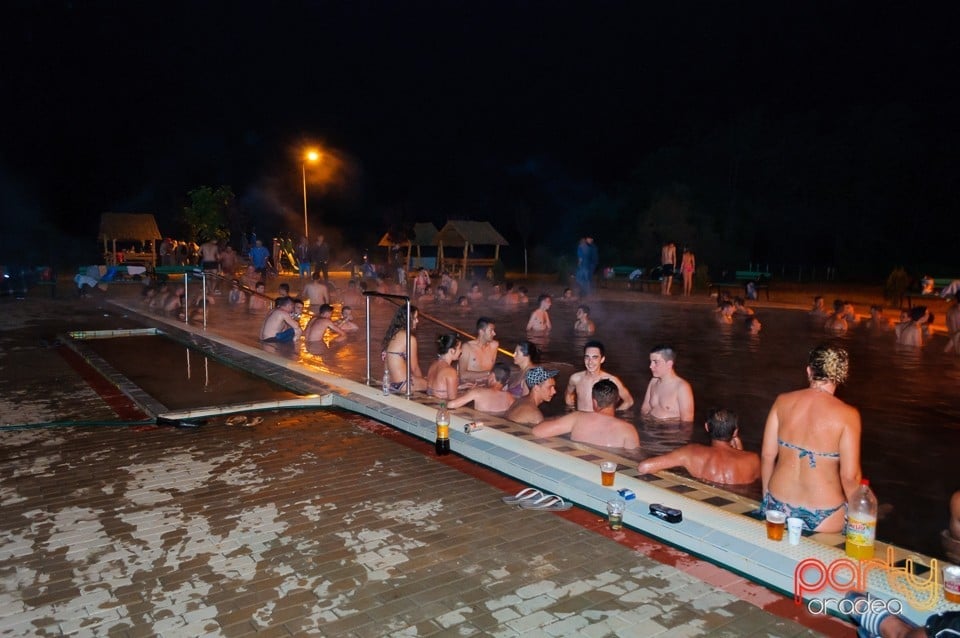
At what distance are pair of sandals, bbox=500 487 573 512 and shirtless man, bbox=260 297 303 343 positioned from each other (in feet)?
28.5

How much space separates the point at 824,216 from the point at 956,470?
32668 mm

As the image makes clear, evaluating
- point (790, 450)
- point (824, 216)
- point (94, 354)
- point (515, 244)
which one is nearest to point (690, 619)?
point (790, 450)

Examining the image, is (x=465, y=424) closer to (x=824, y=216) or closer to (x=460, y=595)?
(x=460, y=595)

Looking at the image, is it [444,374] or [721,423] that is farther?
[444,374]

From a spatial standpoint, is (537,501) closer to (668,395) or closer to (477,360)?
(668,395)

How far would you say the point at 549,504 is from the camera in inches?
173

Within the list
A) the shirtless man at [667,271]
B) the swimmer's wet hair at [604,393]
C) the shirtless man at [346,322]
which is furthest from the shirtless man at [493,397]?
the shirtless man at [667,271]

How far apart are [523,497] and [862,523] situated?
6.38ft

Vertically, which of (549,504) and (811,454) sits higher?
(811,454)

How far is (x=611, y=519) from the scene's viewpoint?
4.01 meters

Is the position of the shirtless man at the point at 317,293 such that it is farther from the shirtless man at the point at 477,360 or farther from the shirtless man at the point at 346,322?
the shirtless man at the point at 477,360

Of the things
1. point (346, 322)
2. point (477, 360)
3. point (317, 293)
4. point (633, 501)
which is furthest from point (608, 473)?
point (317, 293)

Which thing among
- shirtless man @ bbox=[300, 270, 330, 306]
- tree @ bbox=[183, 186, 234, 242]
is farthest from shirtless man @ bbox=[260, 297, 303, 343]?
tree @ bbox=[183, 186, 234, 242]

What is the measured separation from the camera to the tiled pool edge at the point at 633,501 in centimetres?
339
